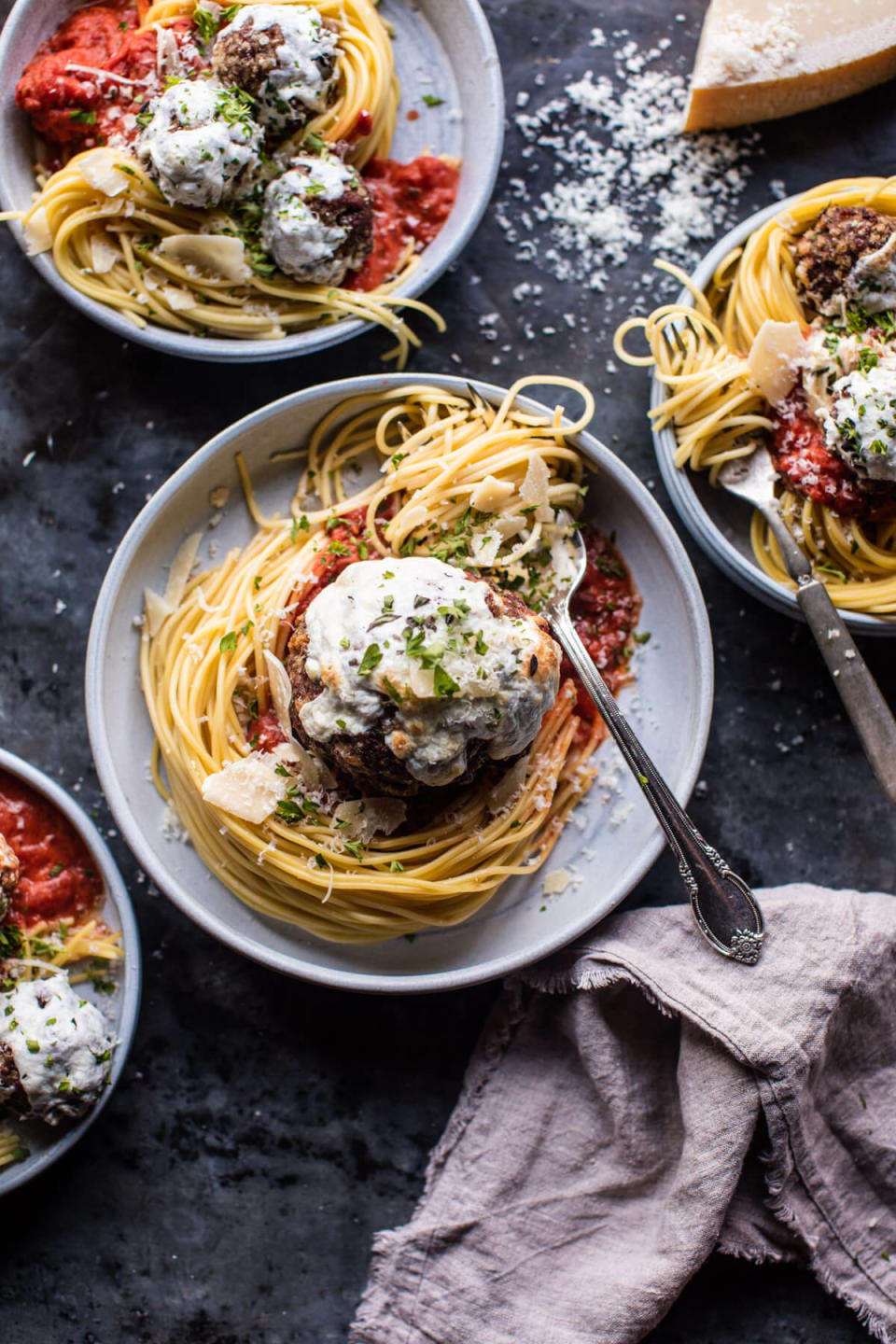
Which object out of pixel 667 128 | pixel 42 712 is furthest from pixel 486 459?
pixel 42 712

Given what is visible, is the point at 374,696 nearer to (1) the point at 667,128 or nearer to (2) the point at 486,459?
(2) the point at 486,459

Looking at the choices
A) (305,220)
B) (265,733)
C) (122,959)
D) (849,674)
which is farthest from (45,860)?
(849,674)

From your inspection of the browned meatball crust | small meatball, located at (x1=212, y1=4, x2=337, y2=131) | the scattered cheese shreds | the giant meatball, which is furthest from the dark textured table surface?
the giant meatball

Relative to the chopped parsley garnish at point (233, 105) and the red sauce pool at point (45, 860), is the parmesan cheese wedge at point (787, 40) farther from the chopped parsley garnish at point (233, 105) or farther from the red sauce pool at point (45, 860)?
the red sauce pool at point (45, 860)

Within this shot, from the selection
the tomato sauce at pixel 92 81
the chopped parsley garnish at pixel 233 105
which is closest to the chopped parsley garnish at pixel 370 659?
Answer: the chopped parsley garnish at pixel 233 105

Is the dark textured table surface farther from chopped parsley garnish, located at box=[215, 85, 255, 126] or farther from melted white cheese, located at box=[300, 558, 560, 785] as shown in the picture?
melted white cheese, located at box=[300, 558, 560, 785]

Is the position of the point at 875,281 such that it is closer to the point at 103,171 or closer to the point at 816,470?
the point at 816,470
